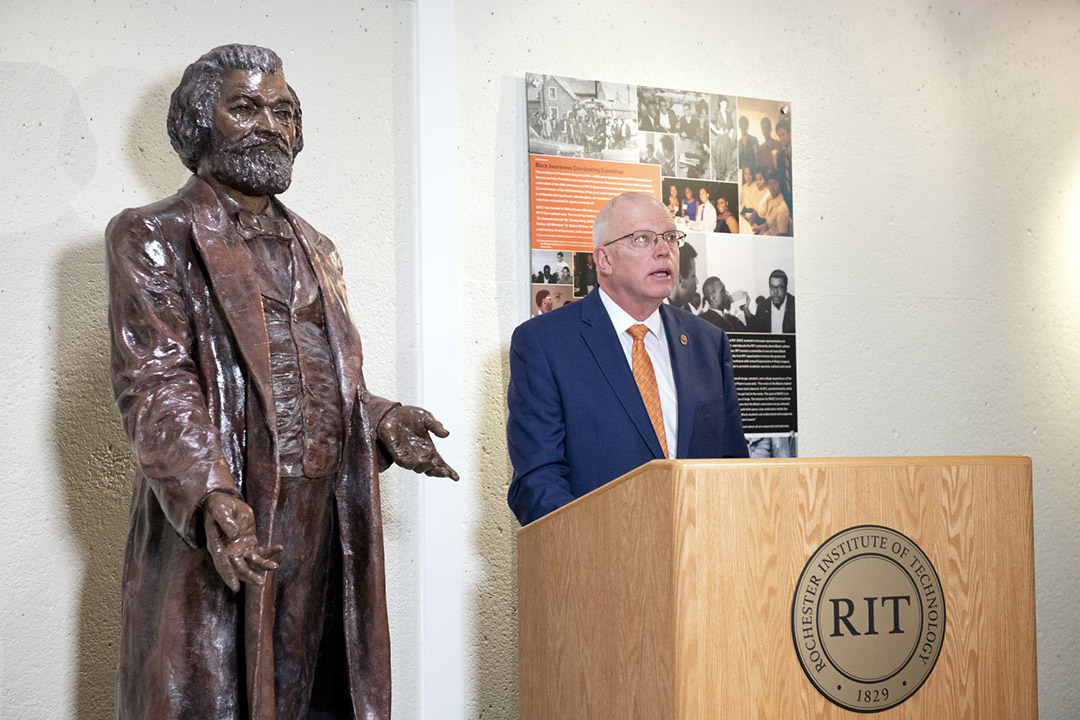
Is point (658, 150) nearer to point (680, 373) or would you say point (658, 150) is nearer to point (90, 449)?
point (680, 373)

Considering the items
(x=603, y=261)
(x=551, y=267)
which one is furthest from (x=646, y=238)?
(x=551, y=267)

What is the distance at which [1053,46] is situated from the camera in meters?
4.61

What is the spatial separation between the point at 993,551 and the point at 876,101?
2.64m

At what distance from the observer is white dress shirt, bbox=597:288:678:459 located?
9.87 ft

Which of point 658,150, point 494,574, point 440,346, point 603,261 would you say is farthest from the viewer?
point 658,150

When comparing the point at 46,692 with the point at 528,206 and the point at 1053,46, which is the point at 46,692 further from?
the point at 1053,46

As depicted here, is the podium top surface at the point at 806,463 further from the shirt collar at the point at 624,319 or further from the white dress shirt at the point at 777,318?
the white dress shirt at the point at 777,318

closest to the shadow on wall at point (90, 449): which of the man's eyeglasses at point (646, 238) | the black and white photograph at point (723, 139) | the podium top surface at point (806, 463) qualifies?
the man's eyeglasses at point (646, 238)

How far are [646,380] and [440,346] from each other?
0.68 m

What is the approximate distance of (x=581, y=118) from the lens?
3643mm

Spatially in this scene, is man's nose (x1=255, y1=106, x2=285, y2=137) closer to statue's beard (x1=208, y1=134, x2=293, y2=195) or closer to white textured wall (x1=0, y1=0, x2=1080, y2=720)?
statue's beard (x1=208, y1=134, x2=293, y2=195)

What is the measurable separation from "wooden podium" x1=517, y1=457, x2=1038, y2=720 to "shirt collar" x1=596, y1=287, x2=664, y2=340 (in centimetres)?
98

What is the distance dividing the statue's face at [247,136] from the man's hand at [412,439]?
52cm

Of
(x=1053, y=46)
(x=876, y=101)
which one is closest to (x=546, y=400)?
(x=876, y=101)
